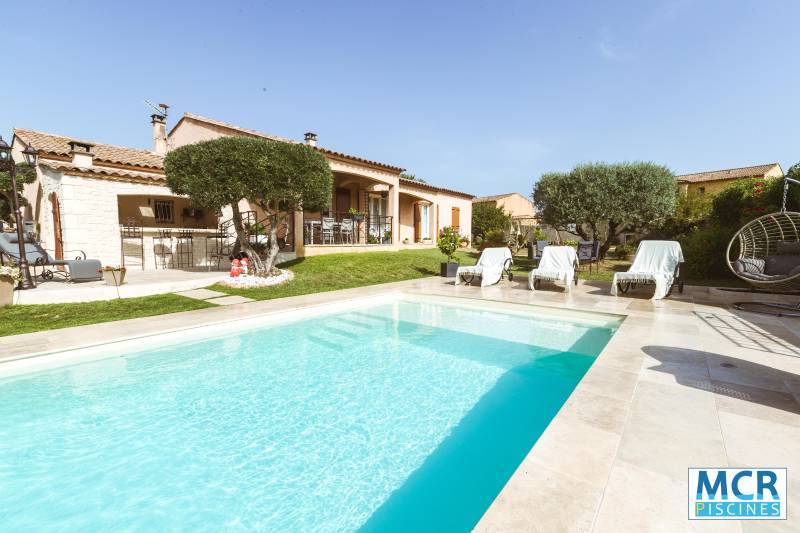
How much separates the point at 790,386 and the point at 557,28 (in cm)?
1072

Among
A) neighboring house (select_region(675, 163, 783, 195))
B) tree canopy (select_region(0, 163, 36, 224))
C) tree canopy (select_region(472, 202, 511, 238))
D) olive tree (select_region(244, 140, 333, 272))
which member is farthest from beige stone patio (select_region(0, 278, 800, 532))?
neighboring house (select_region(675, 163, 783, 195))

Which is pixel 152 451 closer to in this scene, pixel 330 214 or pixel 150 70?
pixel 330 214

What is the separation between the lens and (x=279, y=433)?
3.00 m

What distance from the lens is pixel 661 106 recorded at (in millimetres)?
11258

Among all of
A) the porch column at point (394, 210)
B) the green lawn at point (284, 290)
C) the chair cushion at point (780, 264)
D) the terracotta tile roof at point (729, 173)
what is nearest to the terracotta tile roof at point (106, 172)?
the green lawn at point (284, 290)

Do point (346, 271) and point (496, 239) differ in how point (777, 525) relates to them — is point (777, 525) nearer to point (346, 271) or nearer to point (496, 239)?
point (346, 271)

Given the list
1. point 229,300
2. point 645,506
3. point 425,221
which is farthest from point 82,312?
point 425,221

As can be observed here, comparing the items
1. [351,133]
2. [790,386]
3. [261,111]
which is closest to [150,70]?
[261,111]

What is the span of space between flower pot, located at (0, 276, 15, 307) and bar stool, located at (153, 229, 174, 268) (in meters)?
5.31

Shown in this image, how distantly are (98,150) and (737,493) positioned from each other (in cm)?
1786

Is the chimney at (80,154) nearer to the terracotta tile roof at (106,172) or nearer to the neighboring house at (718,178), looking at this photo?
the terracotta tile roof at (106,172)

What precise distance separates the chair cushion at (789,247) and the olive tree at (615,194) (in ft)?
26.7

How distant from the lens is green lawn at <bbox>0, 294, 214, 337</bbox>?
5312mm

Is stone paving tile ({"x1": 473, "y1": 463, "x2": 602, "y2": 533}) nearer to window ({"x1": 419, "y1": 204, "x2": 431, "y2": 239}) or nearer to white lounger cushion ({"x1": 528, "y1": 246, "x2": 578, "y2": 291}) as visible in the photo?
white lounger cushion ({"x1": 528, "y1": 246, "x2": 578, "y2": 291})
